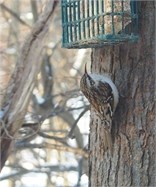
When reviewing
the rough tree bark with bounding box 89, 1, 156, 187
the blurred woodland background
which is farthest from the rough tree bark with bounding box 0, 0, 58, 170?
the rough tree bark with bounding box 89, 1, 156, 187

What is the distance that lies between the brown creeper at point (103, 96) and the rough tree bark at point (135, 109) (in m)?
0.04

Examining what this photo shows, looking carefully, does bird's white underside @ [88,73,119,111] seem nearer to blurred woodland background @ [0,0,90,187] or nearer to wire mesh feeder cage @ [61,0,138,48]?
wire mesh feeder cage @ [61,0,138,48]

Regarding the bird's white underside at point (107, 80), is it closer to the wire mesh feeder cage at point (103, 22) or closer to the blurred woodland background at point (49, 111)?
the wire mesh feeder cage at point (103, 22)

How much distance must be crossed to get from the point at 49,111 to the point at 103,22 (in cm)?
238

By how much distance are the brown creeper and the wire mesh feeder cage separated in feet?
0.62

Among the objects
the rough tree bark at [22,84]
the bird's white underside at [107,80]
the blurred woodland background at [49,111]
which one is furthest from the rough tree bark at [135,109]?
the blurred woodland background at [49,111]

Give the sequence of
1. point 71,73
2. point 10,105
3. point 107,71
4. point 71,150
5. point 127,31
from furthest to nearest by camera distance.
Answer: point 71,73 < point 71,150 < point 10,105 < point 107,71 < point 127,31

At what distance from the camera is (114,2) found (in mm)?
3176

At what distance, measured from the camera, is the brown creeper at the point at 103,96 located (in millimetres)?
3229

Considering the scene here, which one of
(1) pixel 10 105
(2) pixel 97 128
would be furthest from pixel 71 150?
(2) pixel 97 128

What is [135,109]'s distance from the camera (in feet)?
10.7

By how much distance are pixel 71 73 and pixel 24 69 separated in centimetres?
319

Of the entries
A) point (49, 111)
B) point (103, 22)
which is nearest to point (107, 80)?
point (103, 22)

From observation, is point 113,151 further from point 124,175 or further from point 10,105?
point 10,105
